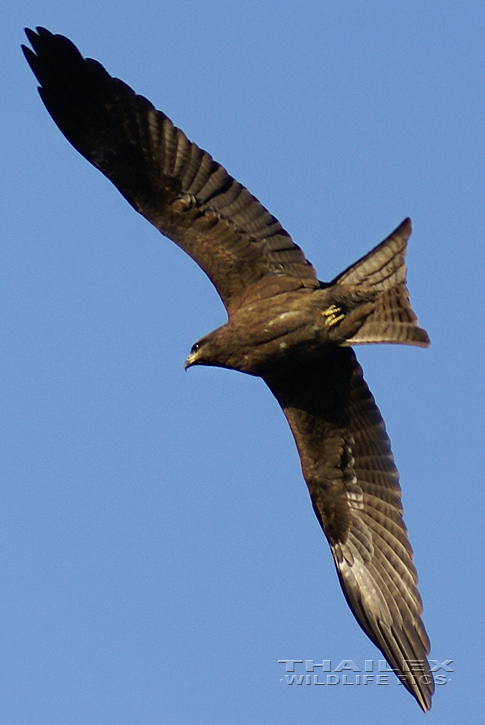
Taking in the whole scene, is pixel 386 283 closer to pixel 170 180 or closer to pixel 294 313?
pixel 294 313

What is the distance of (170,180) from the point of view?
10.5 m

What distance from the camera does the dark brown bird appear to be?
1009cm

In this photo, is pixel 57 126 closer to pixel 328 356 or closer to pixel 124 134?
pixel 124 134

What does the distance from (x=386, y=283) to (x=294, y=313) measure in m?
0.76

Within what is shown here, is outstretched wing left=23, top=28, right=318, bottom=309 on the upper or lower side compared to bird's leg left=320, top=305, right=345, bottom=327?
upper

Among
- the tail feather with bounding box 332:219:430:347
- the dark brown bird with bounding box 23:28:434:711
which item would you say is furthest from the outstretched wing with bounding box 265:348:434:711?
the tail feather with bounding box 332:219:430:347

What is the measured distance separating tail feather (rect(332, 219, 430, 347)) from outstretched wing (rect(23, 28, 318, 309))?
24.9 inches

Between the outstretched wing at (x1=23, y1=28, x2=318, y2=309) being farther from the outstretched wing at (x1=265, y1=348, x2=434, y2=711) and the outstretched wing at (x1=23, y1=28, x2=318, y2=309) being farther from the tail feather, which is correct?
the outstretched wing at (x1=265, y1=348, x2=434, y2=711)

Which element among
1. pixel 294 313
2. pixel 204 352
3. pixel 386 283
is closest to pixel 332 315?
pixel 294 313

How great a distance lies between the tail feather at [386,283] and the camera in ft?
32.2

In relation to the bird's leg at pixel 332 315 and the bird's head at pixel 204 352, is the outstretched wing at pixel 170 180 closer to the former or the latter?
the bird's head at pixel 204 352

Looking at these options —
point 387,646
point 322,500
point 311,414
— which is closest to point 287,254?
point 311,414

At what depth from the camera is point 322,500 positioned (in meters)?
11.0

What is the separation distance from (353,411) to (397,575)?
1.39 meters
